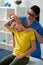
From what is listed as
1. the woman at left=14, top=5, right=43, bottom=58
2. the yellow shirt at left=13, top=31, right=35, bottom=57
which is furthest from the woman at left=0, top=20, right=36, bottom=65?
the woman at left=14, top=5, right=43, bottom=58

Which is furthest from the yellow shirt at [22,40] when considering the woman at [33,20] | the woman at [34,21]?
the woman at [33,20]

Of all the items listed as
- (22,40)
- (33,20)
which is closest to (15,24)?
(22,40)

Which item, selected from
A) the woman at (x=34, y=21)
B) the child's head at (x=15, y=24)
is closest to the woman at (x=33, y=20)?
the woman at (x=34, y=21)

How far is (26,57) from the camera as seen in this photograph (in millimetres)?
2098

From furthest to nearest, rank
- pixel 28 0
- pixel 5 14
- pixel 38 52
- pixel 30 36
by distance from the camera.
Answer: pixel 5 14 → pixel 28 0 → pixel 38 52 → pixel 30 36

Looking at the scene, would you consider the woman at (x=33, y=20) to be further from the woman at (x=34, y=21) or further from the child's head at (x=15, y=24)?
the child's head at (x=15, y=24)

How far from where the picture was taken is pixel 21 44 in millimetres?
2066

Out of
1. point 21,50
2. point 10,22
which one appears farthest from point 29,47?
point 10,22

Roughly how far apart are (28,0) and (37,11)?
6.03 ft

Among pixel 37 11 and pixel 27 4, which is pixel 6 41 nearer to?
pixel 27 4

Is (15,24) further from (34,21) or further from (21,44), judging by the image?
(34,21)

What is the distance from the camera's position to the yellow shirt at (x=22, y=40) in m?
2.02

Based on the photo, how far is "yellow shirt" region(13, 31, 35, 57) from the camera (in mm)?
2021

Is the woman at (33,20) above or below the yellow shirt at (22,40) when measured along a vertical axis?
above
